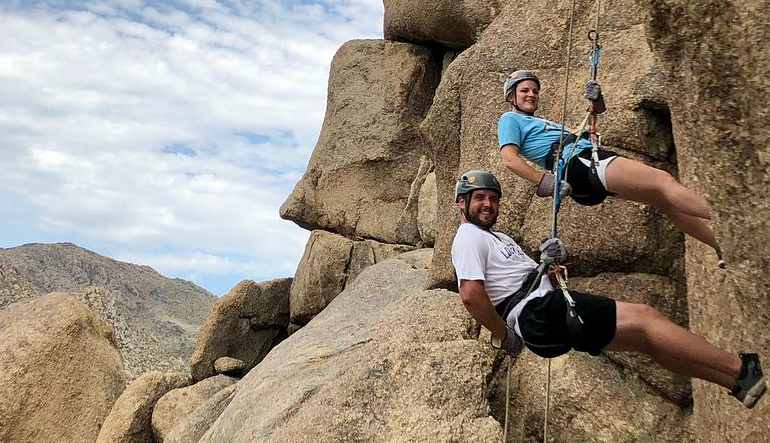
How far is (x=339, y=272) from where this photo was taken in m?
19.1

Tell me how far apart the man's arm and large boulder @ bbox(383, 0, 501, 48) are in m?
10.5

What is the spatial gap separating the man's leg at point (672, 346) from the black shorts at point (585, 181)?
1.52 metres

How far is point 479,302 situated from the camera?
6.73 metres

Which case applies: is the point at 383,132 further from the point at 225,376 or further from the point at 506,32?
the point at 506,32

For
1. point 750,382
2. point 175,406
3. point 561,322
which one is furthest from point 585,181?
point 175,406

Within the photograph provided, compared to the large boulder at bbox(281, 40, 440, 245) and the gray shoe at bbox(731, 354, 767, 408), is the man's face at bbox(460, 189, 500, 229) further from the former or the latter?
the large boulder at bbox(281, 40, 440, 245)

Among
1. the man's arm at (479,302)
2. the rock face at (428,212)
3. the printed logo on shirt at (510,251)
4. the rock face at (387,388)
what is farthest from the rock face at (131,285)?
the man's arm at (479,302)

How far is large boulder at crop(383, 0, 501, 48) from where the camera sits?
16.8m

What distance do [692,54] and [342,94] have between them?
17057mm

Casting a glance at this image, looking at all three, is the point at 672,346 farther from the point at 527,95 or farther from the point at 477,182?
the point at 527,95

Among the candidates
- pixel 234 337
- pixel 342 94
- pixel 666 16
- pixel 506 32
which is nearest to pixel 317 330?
pixel 506 32

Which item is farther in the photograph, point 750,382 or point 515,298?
point 515,298

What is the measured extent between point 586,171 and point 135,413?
1262 centimetres

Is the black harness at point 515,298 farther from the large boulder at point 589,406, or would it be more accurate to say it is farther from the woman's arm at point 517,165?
the large boulder at point 589,406
